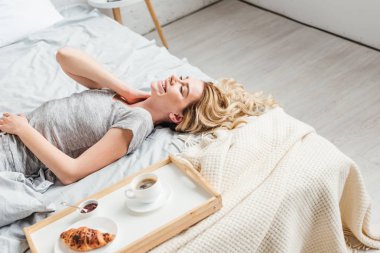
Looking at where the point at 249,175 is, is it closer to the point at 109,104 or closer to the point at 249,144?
the point at 249,144

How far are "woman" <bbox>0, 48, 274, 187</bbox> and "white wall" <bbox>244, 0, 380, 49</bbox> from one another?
51.0 inches

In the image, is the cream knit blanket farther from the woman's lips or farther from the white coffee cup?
the woman's lips

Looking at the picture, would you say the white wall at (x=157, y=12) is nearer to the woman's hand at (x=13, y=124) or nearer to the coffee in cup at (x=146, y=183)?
the woman's hand at (x=13, y=124)

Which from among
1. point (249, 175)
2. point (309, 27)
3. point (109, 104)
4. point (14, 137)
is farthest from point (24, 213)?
point (309, 27)

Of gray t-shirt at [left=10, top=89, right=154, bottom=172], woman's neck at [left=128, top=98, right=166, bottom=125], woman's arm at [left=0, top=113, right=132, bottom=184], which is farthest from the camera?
woman's neck at [left=128, top=98, right=166, bottom=125]

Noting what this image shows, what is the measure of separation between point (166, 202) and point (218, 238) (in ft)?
0.57

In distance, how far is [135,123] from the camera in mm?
1573

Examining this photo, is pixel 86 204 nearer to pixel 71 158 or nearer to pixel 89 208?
pixel 89 208

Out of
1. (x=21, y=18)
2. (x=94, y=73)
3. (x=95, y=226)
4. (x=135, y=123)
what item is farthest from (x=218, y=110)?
(x=21, y=18)

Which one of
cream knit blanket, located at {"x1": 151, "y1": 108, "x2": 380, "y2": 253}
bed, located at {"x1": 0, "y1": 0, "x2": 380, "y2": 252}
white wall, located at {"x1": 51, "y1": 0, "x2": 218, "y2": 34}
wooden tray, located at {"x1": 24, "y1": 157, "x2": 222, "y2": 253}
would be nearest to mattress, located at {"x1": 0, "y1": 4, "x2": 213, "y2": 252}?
bed, located at {"x1": 0, "y1": 0, "x2": 380, "y2": 252}

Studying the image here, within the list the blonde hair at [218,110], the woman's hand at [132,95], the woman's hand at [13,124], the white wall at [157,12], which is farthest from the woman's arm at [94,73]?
the white wall at [157,12]

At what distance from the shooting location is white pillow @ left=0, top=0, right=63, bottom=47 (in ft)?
8.16

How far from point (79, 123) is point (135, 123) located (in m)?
0.23

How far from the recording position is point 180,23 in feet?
11.8
